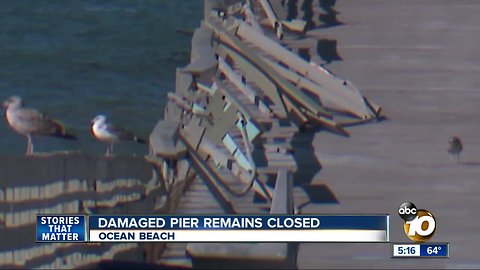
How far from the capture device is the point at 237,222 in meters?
10.7

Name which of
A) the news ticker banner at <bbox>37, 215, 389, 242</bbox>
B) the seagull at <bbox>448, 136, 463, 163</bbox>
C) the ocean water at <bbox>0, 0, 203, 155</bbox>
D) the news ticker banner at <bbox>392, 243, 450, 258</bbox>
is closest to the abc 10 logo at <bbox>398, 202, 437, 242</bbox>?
the news ticker banner at <bbox>392, 243, 450, 258</bbox>

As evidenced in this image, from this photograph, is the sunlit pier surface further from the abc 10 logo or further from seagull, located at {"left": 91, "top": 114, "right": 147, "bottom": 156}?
seagull, located at {"left": 91, "top": 114, "right": 147, "bottom": 156}

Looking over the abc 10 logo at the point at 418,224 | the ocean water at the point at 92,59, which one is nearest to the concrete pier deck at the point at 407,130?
the abc 10 logo at the point at 418,224

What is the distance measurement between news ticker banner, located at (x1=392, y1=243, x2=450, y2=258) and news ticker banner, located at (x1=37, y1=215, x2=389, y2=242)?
0.27m

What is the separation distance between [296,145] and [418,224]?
9.87ft

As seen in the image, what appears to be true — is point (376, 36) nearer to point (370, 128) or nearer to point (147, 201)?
point (370, 128)

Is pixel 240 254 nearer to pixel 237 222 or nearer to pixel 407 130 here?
pixel 237 222

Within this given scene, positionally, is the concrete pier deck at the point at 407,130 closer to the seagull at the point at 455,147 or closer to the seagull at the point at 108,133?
the seagull at the point at 455,147

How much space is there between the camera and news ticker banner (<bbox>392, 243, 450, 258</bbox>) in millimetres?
11312

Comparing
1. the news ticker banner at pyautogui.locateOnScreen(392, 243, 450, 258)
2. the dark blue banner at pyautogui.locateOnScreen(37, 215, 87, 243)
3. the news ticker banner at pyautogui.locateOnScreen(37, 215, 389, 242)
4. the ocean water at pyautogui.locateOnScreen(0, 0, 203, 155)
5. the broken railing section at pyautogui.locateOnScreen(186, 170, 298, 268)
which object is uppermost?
the dark blue banner at pyautogui.locateOnScreen(37, 215, 87, 243)

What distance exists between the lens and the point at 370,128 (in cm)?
1477

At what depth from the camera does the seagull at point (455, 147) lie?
13.7 metres

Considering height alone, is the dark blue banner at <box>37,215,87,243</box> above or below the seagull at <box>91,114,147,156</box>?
above

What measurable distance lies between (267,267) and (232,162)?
9.62ft
